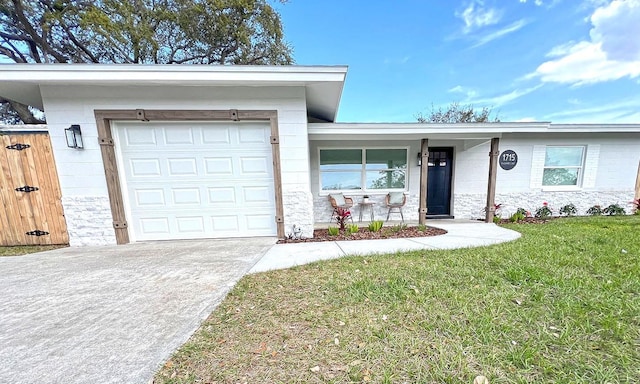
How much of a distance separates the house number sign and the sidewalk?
286 centimetres

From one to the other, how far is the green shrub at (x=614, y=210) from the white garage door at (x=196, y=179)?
982 cm

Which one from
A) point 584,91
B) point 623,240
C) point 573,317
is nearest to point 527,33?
point 584,91

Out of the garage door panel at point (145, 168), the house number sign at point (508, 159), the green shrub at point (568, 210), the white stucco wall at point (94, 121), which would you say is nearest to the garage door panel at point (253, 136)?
the white stucco wall at point (94, 121)

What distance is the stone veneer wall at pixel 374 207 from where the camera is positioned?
641cm

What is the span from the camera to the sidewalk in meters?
3.16

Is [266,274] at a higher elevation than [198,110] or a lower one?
lower

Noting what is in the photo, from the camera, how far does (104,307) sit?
Result: 6.66ft

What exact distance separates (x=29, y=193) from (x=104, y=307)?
396cm

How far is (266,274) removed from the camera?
2.68 metres

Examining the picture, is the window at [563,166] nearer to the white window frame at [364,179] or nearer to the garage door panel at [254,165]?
the white window frame at [364,179]

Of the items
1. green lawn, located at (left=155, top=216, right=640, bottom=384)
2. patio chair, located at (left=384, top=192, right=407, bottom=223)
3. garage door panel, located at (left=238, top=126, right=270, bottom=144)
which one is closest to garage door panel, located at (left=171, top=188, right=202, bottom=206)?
garage door panel, located at (left=238, top=126, right=270, bottom=144)

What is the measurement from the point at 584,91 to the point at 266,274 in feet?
70.8

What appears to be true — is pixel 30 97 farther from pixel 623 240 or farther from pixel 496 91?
pixel 496 91

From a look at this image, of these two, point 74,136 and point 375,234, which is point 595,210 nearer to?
point 375,234
